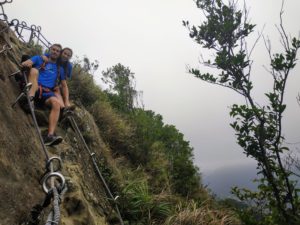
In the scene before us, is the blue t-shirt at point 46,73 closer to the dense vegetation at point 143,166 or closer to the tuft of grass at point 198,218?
the dense vegetation at point 143,166

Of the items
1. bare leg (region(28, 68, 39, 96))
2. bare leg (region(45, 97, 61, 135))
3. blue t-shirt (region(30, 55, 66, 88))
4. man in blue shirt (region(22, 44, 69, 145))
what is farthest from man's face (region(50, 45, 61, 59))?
bare leg (region(45, 97, 61, 135))

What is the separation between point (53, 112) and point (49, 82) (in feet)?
2.81

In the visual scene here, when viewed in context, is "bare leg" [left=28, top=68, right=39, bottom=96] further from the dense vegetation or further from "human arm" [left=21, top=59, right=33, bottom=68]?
the dense vegetation

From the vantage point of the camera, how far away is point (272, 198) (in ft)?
17.3

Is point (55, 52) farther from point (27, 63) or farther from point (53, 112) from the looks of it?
point (53, 112)

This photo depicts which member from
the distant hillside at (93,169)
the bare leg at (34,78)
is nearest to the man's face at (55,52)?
the distant hillside at (93,169)

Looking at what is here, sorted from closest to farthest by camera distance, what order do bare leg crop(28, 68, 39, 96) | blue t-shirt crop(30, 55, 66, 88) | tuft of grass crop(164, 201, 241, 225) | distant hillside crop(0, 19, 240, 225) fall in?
distant hillside crop(0, 19, 240, 225) < bare leg crop(28, 68, 39, 96) < blue t-shirt crop(30, 55, 66, 88) < tuft of grass crop(164, 201, 241, 225)

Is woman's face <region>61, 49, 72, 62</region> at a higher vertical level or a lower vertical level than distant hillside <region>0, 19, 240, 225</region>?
higher

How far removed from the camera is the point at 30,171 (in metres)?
3.95

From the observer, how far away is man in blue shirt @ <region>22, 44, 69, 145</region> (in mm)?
5304

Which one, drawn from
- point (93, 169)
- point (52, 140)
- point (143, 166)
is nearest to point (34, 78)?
point (52, 140)

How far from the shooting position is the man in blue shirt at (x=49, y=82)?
5.30m

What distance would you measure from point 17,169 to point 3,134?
16.3 inches

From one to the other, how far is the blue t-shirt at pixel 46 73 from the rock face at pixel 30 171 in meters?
0.35
